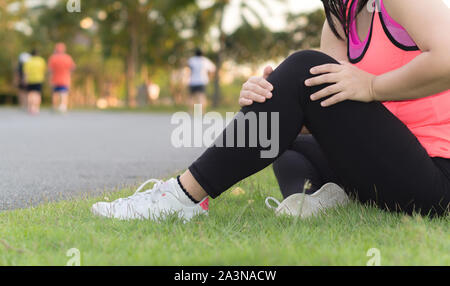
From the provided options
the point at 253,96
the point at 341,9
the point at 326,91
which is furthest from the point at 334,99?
the point at 341,9

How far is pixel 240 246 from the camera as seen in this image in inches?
57.2

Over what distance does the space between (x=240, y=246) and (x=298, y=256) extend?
0.19m

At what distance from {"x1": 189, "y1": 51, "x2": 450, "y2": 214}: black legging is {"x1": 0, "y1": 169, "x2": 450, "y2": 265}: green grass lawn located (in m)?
0.12

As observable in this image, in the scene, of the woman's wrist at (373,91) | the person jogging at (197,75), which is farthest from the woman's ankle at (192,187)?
the person jogging at (197,75)

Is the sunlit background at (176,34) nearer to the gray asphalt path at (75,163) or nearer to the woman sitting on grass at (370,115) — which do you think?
the gray asphalt path at (75,163)

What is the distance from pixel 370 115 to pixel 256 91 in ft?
1.31

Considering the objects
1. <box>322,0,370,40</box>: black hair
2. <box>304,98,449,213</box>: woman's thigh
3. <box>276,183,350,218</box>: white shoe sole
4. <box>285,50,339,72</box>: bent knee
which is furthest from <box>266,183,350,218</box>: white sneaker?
<box>322,0,370,40</box>: black hair

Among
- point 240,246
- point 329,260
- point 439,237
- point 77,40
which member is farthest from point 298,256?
point 77,40

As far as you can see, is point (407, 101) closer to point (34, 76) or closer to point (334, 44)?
point (334, 44)

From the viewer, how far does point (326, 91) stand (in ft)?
5.21

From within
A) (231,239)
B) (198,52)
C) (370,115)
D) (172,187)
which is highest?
(198,52)

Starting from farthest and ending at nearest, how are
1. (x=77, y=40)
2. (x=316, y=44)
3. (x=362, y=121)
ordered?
(x=77, y=40) < (x=316, y=44) < (x=362, y=121)

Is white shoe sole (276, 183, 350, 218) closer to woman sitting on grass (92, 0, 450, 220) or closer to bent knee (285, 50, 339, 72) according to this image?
woman sitting on grass (92, 0, 450, 220)
